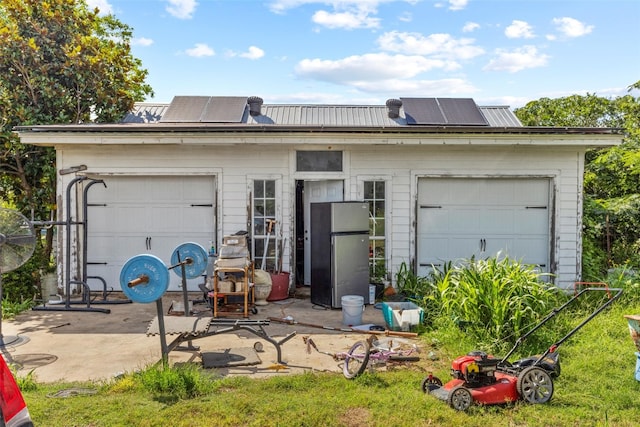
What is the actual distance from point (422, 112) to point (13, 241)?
822 centimetres

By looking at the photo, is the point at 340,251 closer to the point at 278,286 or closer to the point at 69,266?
the point at 278,286

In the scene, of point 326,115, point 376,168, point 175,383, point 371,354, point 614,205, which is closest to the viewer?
point 175,383

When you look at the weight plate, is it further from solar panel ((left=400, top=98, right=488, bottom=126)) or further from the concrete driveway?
solar panel ((left=400, top=98, right=488, bottom=126))

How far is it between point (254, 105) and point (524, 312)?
312 inches

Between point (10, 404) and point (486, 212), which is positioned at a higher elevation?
point (486, 212)

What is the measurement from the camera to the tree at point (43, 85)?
31.5 ft

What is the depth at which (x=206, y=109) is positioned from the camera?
10.4m

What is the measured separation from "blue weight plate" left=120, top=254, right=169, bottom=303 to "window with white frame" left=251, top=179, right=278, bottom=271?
165 inches

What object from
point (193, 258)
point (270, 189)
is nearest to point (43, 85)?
point (270, 189)

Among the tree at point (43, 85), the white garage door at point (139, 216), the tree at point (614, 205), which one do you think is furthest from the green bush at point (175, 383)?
the tree at point (614, 205)

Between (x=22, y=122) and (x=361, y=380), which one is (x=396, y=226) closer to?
(x=361, y=380)

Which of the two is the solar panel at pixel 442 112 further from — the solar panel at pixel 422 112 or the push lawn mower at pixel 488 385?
the push lawn mower at pixel 488 385

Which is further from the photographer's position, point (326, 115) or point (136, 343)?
point (326, 115)

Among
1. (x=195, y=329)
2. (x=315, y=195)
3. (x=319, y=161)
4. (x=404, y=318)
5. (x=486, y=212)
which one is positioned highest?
(x=319, y=161)
